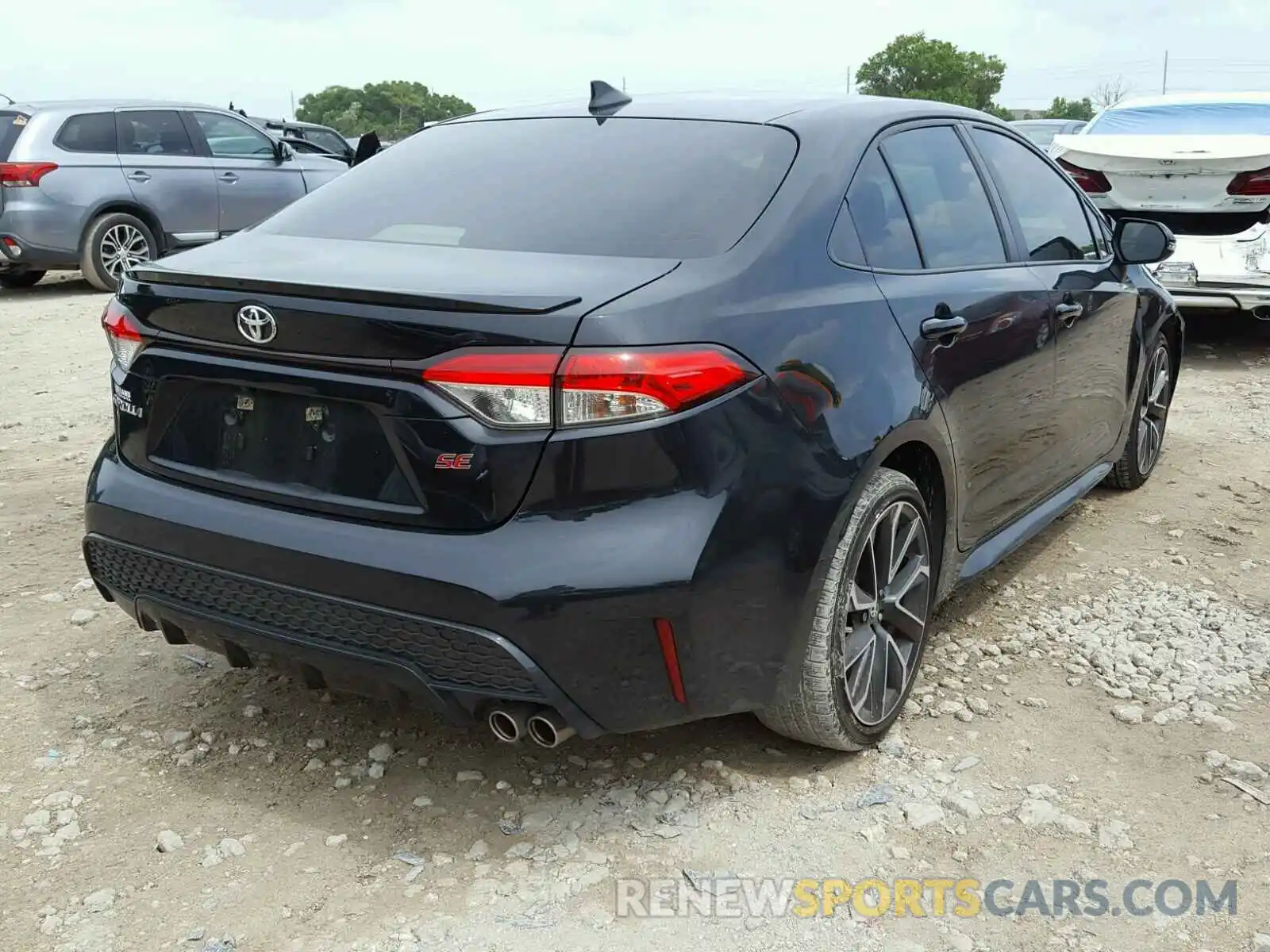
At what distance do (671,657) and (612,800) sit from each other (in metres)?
0.59

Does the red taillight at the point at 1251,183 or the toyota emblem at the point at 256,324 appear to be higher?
the toyota emblem at the point at 256,324

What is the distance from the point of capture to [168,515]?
267 centimetres

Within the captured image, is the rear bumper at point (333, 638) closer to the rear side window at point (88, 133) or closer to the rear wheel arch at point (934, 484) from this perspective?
the rear wheel arch at point (934, 484)

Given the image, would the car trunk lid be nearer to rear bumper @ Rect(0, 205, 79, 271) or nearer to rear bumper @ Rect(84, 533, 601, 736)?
rear bumper @ Rect(84, 533, 601, 736)

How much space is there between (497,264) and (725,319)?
489mm

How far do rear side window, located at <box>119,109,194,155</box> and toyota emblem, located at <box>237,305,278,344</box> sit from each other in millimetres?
9561

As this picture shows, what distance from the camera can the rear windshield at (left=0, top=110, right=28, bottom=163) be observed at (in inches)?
413

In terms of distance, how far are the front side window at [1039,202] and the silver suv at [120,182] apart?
7924 mm

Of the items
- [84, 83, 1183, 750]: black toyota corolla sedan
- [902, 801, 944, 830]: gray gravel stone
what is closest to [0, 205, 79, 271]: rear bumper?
[84, 83, 1183, 750]: black toyota corolla sedan

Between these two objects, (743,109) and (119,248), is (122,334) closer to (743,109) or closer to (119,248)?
(743,109)

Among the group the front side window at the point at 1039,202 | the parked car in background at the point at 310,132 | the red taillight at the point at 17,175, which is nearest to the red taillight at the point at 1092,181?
the front side window at the point at 1039,202

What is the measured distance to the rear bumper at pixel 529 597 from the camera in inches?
91.5

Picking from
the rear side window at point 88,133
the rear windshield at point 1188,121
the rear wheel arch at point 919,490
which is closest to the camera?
the rear wheel arch at point 919,490

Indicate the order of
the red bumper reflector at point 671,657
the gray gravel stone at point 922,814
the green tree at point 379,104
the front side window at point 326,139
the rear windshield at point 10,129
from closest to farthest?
the red bumper reflector at point 671,657, the gray gravel stone at point 922,814, the rear windshield at point 10,129, the front side window at point 326,139, the green tree at point 379,104
